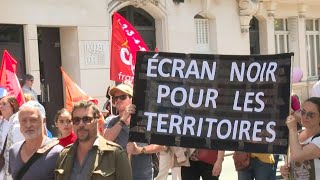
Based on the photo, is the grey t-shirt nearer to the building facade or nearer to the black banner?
the black banner

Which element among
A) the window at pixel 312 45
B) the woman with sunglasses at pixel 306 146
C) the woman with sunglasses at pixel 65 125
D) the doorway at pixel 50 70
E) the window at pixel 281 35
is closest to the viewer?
the woman with sunglasses at pixel 306 146

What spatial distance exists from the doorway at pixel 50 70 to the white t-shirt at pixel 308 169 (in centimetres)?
1046

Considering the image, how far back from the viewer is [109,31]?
1560 cm

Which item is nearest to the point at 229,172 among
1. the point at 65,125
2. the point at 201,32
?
the point at 65,125

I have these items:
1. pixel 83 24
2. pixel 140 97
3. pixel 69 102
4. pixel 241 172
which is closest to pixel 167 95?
pixel 140 97

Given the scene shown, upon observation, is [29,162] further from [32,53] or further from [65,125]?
[32,53]

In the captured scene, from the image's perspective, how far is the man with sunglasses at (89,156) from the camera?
389 centimetres

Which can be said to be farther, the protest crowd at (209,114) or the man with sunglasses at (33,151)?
the protest crowd at (209,114)

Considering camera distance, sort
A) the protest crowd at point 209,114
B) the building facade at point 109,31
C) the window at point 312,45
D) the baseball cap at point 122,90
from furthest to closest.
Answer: the window at point 312,45
the building facade at point 109,31
the baseball cap at point 122,90
the protest crowd at point 209,114

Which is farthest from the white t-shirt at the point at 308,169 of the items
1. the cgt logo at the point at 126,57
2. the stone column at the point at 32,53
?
the stone column at the point at 32,53

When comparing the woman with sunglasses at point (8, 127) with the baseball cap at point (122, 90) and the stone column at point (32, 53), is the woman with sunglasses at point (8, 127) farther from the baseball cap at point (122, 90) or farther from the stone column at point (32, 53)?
the stone column at point (32, 53)

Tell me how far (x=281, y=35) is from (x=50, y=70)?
10.5 metres

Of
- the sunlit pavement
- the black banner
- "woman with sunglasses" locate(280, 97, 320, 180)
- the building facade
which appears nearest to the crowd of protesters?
"woman with sunglasses" locate(280, 97, 320, 180)

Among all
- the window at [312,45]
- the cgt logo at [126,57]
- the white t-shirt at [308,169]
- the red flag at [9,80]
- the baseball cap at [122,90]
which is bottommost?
the white t-shirt at [308,169]
